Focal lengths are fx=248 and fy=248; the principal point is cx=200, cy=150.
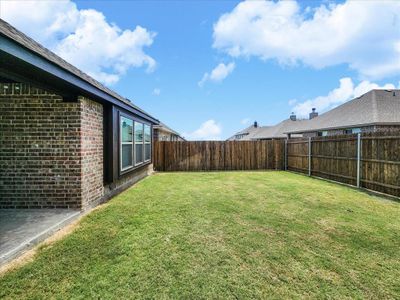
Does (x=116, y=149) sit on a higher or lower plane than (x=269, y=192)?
higher

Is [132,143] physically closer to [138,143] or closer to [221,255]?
[138,143]

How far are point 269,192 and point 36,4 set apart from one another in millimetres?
8665

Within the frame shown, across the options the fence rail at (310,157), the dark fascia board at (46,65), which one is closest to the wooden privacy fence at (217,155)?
the fence rail at (310,157)

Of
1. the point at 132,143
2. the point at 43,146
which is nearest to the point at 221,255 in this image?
the point at 43,146

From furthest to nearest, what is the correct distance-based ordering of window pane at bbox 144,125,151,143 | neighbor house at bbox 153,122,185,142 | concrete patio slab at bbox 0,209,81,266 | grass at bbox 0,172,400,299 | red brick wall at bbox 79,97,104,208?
neighbor house at bbox 153,122,185,142 → window pane at bbox 144,125,151,143 → red brick wall at bbox 79,97,104,208 → concrete patio slab at bbox 0,209,81,266 → grass at bbox 0,172,400,299

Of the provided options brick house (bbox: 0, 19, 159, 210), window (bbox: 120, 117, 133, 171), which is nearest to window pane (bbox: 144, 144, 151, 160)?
window (bbox: 120, 117, 133, 171)

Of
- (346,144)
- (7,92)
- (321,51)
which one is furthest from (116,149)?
(321,51)

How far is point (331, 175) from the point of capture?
10.1 m

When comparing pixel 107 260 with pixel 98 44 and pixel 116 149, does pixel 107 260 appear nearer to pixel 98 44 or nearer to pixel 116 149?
pixel 116 149

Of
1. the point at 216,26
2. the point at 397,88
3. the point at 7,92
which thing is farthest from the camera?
the point at 397,88

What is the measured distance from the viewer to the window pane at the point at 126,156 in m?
7.64

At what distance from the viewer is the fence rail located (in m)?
7.36

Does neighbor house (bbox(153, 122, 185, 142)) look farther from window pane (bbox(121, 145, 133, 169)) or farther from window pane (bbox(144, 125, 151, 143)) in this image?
window pane (bbox(121, 145, 133, 169))

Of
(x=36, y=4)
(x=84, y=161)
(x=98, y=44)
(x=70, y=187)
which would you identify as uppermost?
(x=98, y=44)
